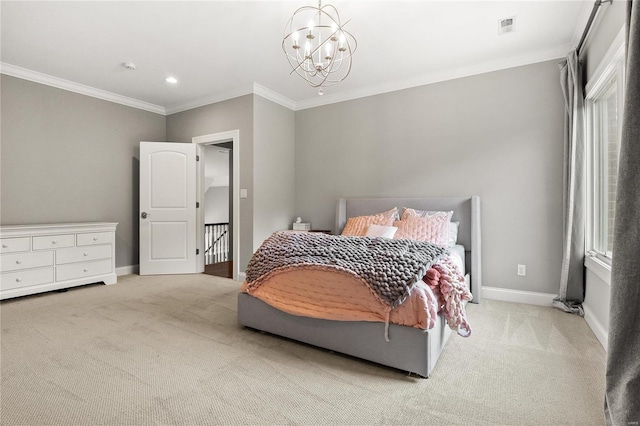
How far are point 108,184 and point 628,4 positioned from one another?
551cm

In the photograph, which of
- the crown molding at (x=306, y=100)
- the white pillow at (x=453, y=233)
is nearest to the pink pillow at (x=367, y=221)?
the white pillow at (x=453, y=233)

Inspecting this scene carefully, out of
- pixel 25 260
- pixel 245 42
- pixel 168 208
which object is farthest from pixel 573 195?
pixel 25 260

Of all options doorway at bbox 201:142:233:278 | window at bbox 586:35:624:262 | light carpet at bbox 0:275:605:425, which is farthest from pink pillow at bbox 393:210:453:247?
doorway at bbox 201:142:233:278

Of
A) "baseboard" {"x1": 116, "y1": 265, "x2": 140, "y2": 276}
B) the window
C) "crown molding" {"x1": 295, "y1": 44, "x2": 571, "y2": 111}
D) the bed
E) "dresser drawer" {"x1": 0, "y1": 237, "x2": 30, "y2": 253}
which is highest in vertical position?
"crown molding" {"x1": 295, "y1": 44, "x2": 571, "y2": 111}

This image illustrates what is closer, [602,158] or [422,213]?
[602,158]

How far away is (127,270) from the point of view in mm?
4914

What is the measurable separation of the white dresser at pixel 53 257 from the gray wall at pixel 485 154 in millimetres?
3146

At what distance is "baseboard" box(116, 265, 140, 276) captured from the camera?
4806 mm

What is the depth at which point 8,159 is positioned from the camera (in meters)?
3.78

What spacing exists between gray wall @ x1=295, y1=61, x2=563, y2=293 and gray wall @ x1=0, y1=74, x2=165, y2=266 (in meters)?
3.13

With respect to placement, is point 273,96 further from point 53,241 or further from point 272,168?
point 53,241

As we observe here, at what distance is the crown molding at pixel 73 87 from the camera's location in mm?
3760

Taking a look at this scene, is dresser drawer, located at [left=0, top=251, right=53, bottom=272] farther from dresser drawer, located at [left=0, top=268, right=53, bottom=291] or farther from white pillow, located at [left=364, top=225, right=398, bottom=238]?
white pillow, located at [left=364, top=225, right=398, bottom=238]

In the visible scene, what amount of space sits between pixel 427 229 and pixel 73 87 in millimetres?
4806
